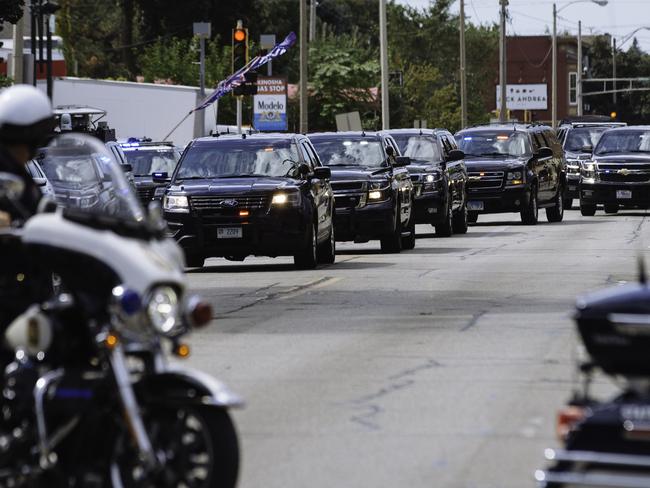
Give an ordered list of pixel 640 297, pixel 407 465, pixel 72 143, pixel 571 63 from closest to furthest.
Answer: pixel 640 297 < pixel 72 143 < pixel 407 465 < pixel 571 63

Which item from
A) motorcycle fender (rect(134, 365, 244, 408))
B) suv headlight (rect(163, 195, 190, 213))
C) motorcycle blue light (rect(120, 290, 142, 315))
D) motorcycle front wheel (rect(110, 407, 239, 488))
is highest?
motorcycle blue light (rect(120, 290, 142, 315))

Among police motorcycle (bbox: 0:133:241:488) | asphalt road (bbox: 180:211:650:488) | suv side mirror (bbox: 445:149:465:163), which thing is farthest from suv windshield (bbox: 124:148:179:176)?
police motorcycle (bbox: 0:133:241:488)

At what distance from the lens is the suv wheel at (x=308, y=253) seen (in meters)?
23.5

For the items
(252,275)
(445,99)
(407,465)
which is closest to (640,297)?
(407,465)

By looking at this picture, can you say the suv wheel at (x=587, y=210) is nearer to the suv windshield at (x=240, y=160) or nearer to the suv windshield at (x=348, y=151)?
the suv windshield at (x=348, y=151)

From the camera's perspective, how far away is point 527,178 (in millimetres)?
37344

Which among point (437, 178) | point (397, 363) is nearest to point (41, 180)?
point (397, 363)

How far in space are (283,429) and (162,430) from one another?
304cm

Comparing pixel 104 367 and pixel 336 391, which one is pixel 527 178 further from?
pixel 104 367

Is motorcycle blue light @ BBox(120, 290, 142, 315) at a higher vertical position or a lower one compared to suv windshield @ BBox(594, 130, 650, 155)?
lower

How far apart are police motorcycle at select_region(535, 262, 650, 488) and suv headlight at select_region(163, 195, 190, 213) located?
55.6 feet

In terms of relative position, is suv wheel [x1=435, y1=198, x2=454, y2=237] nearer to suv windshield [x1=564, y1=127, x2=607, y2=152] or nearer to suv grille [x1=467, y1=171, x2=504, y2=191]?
suv grille [x1=467, y1=171, x2=504, y2=191]

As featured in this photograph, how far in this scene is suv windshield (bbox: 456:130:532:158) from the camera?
1515 inches

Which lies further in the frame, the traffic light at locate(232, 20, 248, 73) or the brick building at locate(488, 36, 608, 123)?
the brick building at locate(488, 36, 608, 123)
